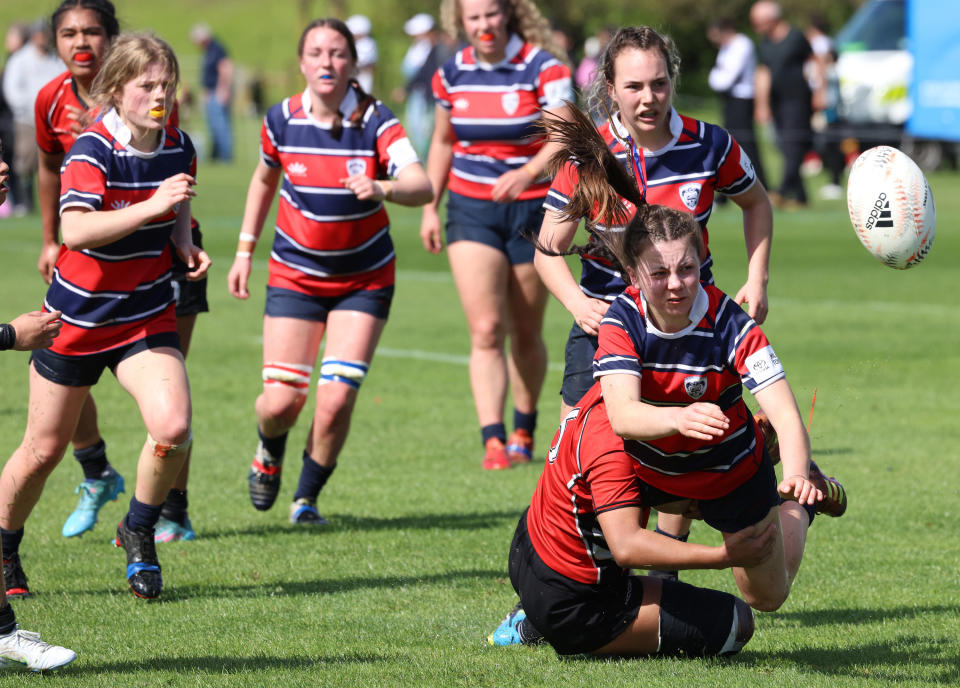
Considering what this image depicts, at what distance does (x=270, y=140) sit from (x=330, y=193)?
1.29ft

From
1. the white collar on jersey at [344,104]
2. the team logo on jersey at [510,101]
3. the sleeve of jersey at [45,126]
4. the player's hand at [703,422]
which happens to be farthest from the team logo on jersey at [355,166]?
the player's hand at [703,422]

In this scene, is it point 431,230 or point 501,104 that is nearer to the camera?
point 501,104

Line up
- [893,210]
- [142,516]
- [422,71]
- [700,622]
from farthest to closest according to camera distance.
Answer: [422,71] < [142,516] < [893,210] < [700,622]

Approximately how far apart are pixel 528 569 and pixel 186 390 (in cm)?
152

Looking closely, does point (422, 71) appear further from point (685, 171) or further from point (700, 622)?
point (700, 622)

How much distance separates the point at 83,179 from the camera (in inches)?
201

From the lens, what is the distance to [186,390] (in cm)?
525

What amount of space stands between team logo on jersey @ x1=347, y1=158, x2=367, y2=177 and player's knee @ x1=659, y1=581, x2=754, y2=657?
259 cm

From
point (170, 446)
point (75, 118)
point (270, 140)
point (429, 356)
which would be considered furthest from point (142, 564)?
point (429, 356)

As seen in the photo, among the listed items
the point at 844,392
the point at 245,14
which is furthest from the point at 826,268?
the point at 245,14

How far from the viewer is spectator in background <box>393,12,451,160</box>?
2400 cm

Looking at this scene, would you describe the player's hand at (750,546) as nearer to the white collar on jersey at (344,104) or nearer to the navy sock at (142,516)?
the navy sock at (142,516)

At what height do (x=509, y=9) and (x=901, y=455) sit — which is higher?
(x=509, y=9)

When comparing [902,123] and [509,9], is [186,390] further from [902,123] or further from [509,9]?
[902,123]
